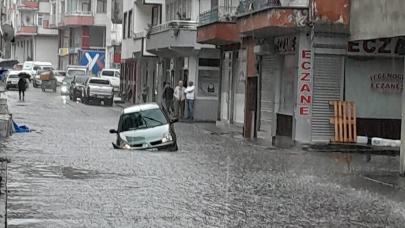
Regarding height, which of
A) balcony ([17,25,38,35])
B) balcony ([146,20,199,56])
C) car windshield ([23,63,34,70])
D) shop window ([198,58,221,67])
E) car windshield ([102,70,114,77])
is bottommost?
car windshield ([102,70,114,77])

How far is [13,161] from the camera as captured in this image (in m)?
19.1

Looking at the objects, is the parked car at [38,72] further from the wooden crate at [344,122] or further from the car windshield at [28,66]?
the wooden crate at [344,122]

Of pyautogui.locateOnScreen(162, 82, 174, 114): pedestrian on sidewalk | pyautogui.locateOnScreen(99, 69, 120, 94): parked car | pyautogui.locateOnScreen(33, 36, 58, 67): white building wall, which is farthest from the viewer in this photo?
pyautogui.locateOnScreen(33, 36, 58, 67): white building wall

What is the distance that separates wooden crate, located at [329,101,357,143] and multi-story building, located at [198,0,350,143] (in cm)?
38

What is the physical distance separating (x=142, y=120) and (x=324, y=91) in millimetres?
6009

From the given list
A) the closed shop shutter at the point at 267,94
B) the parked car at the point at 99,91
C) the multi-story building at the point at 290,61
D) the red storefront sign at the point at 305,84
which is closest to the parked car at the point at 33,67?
the parked car at the point at 99,91

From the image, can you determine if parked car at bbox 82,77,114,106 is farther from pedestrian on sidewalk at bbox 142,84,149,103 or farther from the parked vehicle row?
pedestrian on sidewalk at bbox 142,84,149,103

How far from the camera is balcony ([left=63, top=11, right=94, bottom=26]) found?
3637 inches

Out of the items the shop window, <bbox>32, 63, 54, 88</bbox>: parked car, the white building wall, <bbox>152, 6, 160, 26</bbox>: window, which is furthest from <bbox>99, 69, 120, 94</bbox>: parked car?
the white building wall

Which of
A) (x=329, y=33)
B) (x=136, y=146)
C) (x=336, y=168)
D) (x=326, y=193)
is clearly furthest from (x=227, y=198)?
(x=329, y=33)

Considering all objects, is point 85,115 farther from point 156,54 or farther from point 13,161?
point 13,161

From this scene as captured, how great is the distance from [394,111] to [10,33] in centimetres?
1313

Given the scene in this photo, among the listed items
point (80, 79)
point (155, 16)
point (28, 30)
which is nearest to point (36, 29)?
point (28, 30)

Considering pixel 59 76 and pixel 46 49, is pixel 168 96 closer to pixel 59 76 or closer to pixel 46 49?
pixel 59 76
